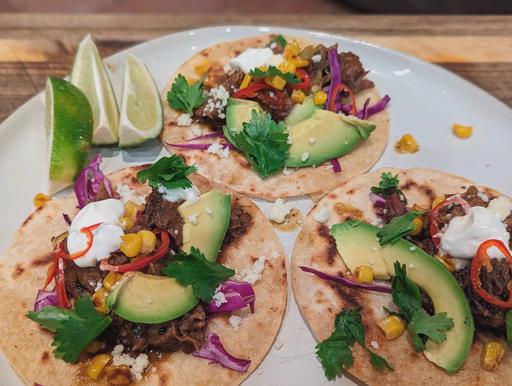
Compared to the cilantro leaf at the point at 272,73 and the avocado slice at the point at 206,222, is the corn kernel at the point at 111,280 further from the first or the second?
the cilantro leaf at the point at 272,73

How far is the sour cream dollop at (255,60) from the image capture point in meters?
3.87

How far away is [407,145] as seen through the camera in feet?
12.6

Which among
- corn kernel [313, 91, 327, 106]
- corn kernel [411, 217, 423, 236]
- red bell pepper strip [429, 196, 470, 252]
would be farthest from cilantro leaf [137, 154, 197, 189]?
red bell pepper strip [429, 196, 470, 252]

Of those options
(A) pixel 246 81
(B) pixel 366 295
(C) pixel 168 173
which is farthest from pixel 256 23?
(B) pixel 366 295

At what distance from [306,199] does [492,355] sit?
1.48 meters

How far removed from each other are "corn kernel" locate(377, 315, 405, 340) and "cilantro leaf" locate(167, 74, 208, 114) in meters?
2.08

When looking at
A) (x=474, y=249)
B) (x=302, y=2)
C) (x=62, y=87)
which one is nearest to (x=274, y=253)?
(x=474, y=249)

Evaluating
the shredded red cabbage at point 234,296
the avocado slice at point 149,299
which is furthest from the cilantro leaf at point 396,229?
the avocado slice at point 149,299

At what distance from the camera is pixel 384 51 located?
4430 millimetres

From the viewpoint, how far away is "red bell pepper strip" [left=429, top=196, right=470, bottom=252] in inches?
121

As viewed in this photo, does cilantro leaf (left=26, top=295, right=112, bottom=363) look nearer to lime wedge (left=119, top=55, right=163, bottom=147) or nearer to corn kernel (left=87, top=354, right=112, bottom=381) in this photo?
corn kernel (left=87, top=354, right=112, bottom=381)

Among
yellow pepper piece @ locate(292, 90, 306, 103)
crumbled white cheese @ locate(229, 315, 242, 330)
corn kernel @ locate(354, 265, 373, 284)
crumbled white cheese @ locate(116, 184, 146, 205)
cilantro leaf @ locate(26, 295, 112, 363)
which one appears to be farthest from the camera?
yellow pepper piece @ locate(292, 90, 306, 103)

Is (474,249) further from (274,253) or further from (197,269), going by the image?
(197,269)

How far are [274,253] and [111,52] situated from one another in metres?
2.47
